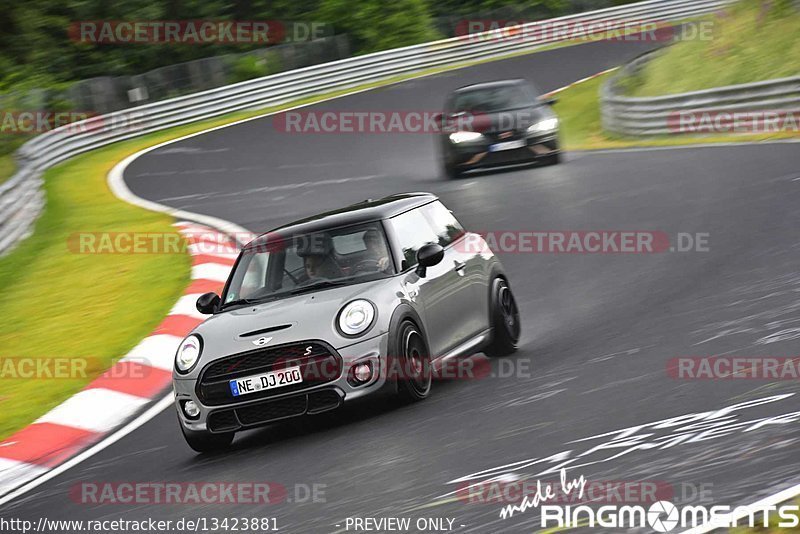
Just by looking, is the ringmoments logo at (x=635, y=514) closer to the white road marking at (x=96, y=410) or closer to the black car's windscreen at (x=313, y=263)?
the black car's windscreen at (x=313, y=263)

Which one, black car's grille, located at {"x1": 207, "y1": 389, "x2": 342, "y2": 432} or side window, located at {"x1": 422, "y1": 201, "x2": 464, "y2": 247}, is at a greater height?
side window, located at {"x1": 422, "y1": 201, "x2": 464, "y2": 247}

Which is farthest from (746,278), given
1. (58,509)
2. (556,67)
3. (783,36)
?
(556,67)

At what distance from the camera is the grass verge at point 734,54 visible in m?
24.0

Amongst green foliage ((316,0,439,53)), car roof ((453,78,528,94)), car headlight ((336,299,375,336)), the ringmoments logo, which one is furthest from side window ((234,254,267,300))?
green foliage ((316,0,439,53))

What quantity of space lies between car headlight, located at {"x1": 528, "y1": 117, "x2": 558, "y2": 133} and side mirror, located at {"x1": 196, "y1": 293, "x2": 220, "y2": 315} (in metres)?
11.3

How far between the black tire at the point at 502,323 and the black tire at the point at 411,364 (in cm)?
135

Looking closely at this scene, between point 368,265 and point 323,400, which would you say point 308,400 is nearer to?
point 323,400

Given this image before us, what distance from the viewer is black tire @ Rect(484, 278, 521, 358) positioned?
30.8 ft

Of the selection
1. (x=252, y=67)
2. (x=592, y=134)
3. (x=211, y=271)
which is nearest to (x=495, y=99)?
(x=592, y=134)

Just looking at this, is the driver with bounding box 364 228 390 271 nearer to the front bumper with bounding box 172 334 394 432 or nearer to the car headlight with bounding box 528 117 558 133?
the front bumper with bounding box 172 334 394 432

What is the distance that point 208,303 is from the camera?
28.2 feet

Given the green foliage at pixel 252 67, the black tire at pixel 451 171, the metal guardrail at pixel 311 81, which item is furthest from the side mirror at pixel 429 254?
the green foliage at pixel 252 67

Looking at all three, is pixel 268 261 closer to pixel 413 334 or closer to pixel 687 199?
pixel 413 334

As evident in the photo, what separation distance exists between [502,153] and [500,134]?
28cm
